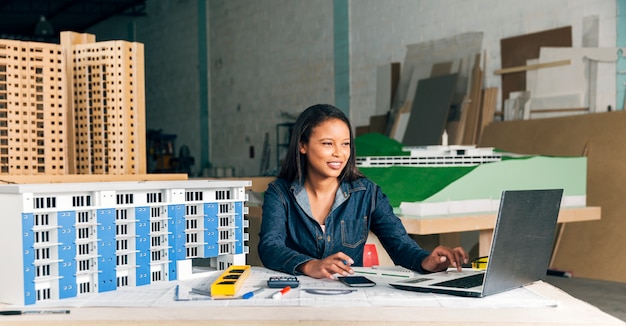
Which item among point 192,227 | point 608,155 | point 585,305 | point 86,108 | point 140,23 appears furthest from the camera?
point 140,23

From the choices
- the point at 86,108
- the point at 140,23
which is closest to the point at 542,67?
the point at 86,108

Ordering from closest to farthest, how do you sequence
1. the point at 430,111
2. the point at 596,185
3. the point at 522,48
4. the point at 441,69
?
1. the point at 596,185
2. the point at 522,48
3. the point at 430,111
4. the point at 441,69

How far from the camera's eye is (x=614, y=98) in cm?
526

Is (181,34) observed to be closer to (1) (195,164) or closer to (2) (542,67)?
(1) (195,164)

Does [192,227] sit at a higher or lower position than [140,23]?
lower

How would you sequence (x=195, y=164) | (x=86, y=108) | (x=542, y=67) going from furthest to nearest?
(x=195, y=164) → (x=542, y=67) → (x=86, y=108)

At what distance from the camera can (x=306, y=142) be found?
2312 mm

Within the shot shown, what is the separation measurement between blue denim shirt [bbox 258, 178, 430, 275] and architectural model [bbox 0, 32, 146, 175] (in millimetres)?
455

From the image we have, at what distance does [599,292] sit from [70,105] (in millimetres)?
3807

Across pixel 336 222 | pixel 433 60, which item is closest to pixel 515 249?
pixel 336 222

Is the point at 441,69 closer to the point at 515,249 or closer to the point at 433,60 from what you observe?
the point at 433,60

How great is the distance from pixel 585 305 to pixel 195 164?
10.1 metres

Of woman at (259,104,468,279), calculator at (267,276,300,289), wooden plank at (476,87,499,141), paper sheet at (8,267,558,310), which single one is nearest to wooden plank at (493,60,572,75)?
wooden plank at (476,87,499,141)

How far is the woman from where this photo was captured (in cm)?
223
